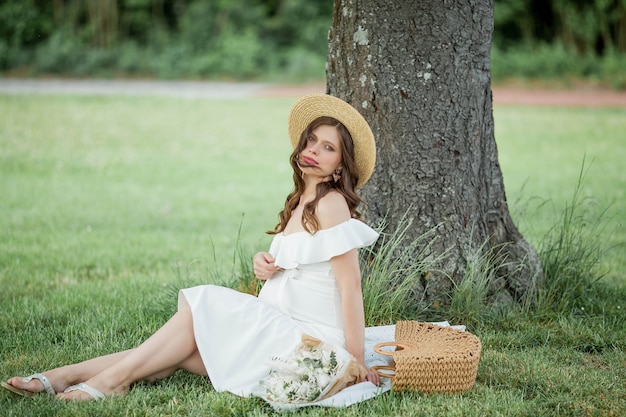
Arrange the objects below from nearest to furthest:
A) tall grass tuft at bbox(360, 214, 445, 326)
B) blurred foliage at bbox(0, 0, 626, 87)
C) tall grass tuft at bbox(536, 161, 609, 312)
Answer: tall grass tuft at bbox(360, 214, 445, 326), tall grass tuft at bbox(536, 161, 609, 312), blurred foliage at bbox(0, 0, 626, 87)

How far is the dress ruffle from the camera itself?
3402mm

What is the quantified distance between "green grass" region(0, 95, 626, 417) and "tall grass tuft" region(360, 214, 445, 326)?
0.97 ft

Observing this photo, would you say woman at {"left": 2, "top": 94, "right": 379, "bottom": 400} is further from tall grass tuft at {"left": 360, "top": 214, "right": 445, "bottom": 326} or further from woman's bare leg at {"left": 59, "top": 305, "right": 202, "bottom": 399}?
tall grass tuft at {"left": 360, "top": 214, "right": 445, "bottom": 326}

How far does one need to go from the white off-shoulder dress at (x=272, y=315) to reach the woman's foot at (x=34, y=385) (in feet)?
1.98

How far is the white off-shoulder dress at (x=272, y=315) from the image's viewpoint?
3.38 meters

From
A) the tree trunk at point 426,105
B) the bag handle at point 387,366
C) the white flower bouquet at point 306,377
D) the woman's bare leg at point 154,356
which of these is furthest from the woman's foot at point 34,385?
the tree trunk at point 426,105

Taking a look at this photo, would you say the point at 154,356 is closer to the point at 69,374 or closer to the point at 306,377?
the point at 69,374

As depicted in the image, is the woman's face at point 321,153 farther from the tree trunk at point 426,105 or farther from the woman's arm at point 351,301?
the tree trunk at point 426,105

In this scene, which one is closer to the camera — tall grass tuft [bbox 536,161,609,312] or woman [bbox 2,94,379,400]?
woman [bbox 2,94,379,400]

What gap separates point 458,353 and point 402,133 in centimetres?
145

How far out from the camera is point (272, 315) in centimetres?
344

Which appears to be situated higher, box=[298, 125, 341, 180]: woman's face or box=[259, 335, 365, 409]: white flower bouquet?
box=[298, 125, 341, 180]: woman's face

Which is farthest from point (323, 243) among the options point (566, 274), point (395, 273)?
point (566, 274)

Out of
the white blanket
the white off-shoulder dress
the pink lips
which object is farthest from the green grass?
the pink lips
